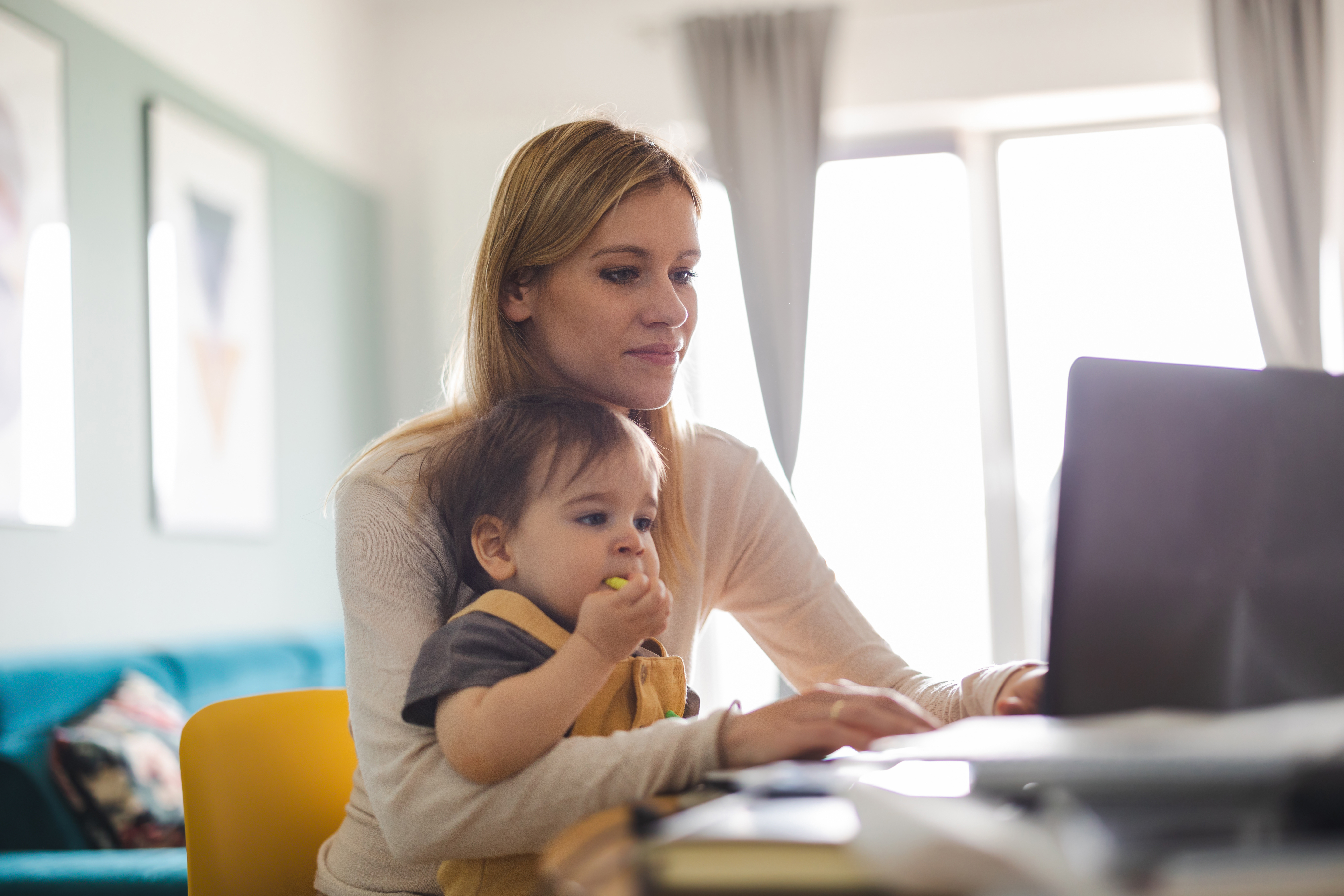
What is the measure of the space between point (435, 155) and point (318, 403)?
3.54ft

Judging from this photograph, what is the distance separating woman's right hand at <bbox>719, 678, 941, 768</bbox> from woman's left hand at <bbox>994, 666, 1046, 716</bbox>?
0.74 ft

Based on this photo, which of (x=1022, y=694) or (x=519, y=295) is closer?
(x=1022, y=694)

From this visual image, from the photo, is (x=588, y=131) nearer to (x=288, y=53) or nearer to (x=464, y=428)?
(x=464, y=428)

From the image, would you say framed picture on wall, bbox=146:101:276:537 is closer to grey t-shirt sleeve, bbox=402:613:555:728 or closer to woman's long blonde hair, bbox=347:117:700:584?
woman's long blonde hair, bbox=347:117:700:584

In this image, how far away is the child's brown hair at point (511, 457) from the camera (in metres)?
0.96

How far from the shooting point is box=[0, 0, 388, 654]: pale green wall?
2447 millimetres

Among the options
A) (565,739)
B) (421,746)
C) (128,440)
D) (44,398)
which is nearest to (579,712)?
(565,739)

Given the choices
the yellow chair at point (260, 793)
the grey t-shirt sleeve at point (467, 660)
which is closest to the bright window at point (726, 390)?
the yellow chair at point (260, 793)

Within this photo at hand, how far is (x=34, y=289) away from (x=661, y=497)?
1767 mm

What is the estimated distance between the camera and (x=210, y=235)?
120 inches

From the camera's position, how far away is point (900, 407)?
13.5 feet

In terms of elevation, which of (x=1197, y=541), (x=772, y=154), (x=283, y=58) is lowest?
(x=1197, y=541)

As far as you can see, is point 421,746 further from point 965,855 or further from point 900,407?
point 900,407

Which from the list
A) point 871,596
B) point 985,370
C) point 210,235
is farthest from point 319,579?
point 985,370
